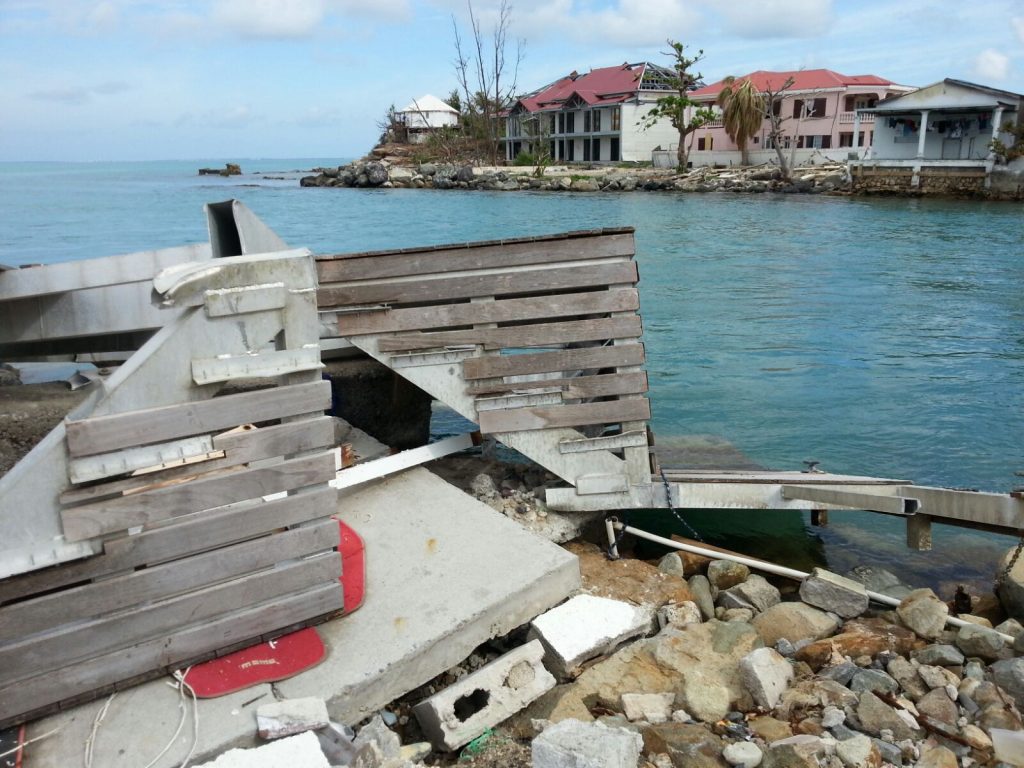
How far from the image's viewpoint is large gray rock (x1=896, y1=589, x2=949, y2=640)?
538 centimetres

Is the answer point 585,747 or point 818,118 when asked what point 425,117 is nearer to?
point 818,118

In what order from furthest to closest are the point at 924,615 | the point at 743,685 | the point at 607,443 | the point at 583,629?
the point at 607,443, the point at 924,615, the point at 583,629, the point at 743,685

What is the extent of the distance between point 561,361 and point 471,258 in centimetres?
96

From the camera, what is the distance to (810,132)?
59094 mm

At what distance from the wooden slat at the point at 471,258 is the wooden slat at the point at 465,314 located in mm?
252

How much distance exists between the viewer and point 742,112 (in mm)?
57750

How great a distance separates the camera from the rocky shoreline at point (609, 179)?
49406 millimetres

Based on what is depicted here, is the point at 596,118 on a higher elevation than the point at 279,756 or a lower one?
higher

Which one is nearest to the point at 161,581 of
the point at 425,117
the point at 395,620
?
the point at 395,620

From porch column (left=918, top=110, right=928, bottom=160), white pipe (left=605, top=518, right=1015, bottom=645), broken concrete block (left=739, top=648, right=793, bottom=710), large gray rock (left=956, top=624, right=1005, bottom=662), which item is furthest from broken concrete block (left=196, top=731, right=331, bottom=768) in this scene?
porch column (left=918, top=110, right=928, bottom=160)

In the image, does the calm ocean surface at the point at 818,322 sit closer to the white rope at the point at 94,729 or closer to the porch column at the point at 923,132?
the white rope at the point at 94,729

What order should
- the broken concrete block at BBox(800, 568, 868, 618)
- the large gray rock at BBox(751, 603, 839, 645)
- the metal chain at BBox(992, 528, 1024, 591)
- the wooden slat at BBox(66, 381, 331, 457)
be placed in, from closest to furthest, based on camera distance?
the wooden slat at BBox(66, 381, 331, 457)
the large gray rock at BBox(751, 603, 839, 645)
the broken concrete block at BBox(800, 568, 868, 618)
the metal chain at BBox(992, 528, 1024, 591)

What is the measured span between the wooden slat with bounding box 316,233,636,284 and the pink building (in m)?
55.0

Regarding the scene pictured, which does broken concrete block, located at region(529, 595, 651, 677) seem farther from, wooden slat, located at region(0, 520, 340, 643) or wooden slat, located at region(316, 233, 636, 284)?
wooden slat, located at region(316, 233, 636, 284)
